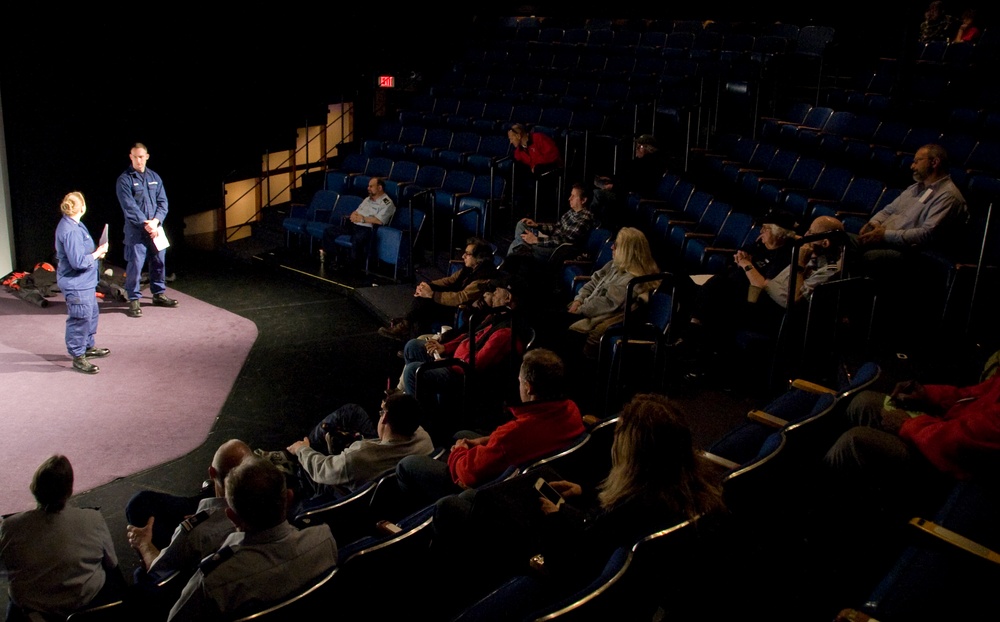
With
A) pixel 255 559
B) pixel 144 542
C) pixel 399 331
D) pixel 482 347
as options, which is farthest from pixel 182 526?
pixel 399 331

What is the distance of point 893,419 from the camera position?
3.35 metres

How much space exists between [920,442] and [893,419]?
248 mm

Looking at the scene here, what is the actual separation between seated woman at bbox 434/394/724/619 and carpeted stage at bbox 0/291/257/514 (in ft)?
9.37

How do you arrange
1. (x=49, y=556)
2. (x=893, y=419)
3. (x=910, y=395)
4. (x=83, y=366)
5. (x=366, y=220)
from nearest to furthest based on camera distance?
(x=49, y=556), (x=893, y=419), (x=910, y=395), (x=83, y=366), (x=366, y=220)

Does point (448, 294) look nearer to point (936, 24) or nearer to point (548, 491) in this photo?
point (548, 491)

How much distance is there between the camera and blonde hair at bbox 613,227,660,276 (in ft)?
17.1

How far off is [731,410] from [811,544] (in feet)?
4.78

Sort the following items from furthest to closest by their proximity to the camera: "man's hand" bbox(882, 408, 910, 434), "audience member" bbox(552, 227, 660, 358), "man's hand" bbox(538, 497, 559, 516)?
"audience member" bbox(552, 227, 660, 358) → "man's hand" bbox(882, 408, 910, 434) → "man's hand" bbox(538, 497, 559, 516)

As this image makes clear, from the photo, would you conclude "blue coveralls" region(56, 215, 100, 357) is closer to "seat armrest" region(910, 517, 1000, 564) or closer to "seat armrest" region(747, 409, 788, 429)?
"seat armrest" region(747, 409, 788, 429)

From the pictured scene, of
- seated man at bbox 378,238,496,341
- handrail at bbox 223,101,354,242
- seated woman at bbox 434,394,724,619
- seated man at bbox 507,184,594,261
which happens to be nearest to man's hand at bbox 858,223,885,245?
seated man at bbox 507,184,594,261

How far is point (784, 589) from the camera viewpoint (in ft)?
9.93

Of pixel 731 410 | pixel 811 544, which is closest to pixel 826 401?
pixel 811 544

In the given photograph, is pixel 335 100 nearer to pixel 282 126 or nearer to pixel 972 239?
pixel 282 126

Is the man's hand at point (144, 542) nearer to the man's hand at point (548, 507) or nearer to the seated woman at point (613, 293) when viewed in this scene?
the man's hand at point (548, 507)
